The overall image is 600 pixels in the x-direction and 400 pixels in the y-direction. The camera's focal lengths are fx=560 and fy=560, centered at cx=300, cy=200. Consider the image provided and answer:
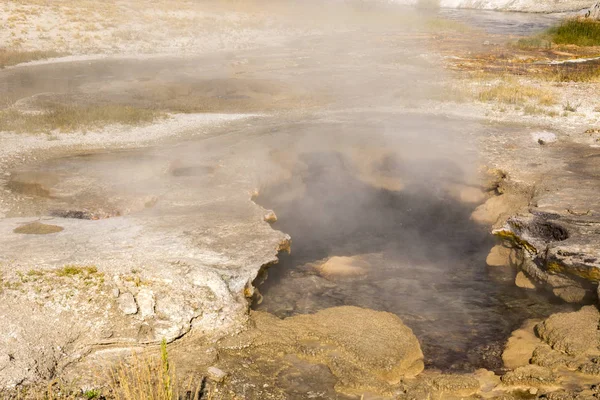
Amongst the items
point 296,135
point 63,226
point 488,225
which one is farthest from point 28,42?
point 488,225

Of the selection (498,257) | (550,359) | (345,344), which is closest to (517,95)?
(498,257)

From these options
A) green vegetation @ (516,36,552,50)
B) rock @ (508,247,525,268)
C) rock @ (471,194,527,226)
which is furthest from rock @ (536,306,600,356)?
green vegetation @ (516,36,552,50)

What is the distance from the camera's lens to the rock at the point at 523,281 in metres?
7.71

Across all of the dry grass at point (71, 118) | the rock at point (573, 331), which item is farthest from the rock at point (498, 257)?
the dry grass at point (71, 118)

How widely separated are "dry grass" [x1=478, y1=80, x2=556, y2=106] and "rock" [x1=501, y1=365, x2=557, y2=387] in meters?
11.6

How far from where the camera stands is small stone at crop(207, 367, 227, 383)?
17.2 feet

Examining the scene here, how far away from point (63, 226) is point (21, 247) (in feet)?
2.87

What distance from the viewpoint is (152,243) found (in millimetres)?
7242

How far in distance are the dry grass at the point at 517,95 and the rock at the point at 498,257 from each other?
8.19 m

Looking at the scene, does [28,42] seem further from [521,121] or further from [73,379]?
[73,379]

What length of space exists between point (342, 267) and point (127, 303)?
136 inches

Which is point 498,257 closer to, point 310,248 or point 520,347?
point 520,347

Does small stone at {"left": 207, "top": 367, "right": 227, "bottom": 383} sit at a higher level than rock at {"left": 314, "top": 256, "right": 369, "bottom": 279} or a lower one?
higher

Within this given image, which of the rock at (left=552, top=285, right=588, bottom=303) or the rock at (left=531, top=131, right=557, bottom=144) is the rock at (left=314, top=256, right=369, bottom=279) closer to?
the rock at (left=552, top=285, right=588, bottom=303)
